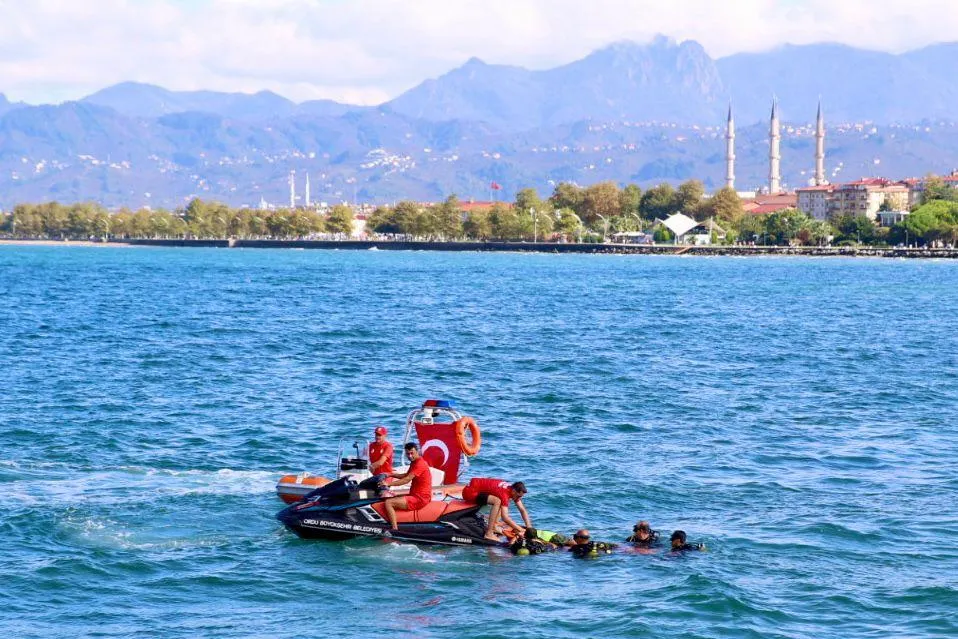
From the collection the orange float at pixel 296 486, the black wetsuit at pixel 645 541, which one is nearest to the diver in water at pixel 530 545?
the black wetsuit at pixel 645 541

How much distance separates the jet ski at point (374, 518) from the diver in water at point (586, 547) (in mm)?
1414

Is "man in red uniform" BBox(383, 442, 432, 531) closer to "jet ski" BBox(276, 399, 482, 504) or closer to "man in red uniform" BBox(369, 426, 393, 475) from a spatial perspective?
"man in red uniform" BBox(369, 426, 393, 475)

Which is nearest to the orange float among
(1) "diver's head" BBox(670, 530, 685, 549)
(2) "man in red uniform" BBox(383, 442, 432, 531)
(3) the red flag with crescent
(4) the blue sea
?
(4) the blue sea

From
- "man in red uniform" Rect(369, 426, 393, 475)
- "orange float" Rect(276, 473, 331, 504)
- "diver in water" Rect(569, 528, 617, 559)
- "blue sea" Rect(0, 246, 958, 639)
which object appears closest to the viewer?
"blue sea" Rect(0, 246, 958, 639)

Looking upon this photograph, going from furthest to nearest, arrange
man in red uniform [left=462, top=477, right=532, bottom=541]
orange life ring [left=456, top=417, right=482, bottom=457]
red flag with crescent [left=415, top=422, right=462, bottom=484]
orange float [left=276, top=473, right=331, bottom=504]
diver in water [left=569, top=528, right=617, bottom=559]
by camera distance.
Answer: orange float [left=276, top=473, right=331, bottom=504] → red flag with crescent [left=415, top=422, right=462, bottom=484] → orange life ring [left=456, top=417, right=482, bottom=457] → man in red uniform [left=462, top=477, right=532, bottom=541] → diver in water [left=569, top=528, right=617, bottom=559]

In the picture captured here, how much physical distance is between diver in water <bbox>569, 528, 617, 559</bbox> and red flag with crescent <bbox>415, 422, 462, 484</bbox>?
10.3ft

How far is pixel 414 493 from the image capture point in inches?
938

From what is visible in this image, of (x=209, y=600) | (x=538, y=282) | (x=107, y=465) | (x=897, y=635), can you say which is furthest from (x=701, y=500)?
(x=538, y=282)

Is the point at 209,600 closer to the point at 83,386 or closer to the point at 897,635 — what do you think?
the point at 897,635

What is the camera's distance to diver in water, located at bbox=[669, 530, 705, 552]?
23.3 m

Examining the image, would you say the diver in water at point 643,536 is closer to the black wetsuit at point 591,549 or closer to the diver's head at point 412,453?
the black wetsuit at point 591,549

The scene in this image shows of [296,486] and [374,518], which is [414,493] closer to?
[374,518]

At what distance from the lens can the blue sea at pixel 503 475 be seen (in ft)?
67.7

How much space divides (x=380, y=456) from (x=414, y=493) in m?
1.22
